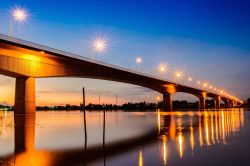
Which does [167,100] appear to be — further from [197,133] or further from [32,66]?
[197,133]

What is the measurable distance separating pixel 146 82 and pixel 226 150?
2858 inches

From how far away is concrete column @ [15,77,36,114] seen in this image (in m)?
50.2

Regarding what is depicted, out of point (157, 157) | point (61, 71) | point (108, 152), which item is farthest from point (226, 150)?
point (61, 71)

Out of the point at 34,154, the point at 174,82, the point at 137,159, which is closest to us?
the point at 137,159

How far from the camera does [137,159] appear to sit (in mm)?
12477

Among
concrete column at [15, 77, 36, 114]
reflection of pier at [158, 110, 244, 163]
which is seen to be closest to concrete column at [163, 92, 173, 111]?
concrete column at [15, 77, 36, 114]

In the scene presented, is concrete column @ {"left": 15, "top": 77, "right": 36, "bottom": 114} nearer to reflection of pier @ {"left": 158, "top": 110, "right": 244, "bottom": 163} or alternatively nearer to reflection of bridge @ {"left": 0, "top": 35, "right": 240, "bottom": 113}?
reflection of bridge @ {"left": 0, "top": 35, "right": 240, "bottom": 113}

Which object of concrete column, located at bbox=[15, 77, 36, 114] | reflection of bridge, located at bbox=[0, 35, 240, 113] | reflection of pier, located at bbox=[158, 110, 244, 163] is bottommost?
reflection of pier, located at bbox=[158, 110, 244, 163]

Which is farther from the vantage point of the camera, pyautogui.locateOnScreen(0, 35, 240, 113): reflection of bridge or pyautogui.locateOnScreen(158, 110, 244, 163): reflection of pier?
pyautogui.locateOnScreen(0, 35, 240, 113): reflection of bridge

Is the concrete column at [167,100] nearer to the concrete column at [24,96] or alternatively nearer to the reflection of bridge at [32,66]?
the reflection of bridge at [32,66]

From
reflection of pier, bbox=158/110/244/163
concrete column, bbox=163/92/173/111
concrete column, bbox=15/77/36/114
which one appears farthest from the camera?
concrete column, bbox=163/92/173/111

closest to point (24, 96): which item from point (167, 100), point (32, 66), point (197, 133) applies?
point (32, 66)

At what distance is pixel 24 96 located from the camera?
50375 mm

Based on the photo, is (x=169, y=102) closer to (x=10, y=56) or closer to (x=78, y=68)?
(x=78, y=68)
